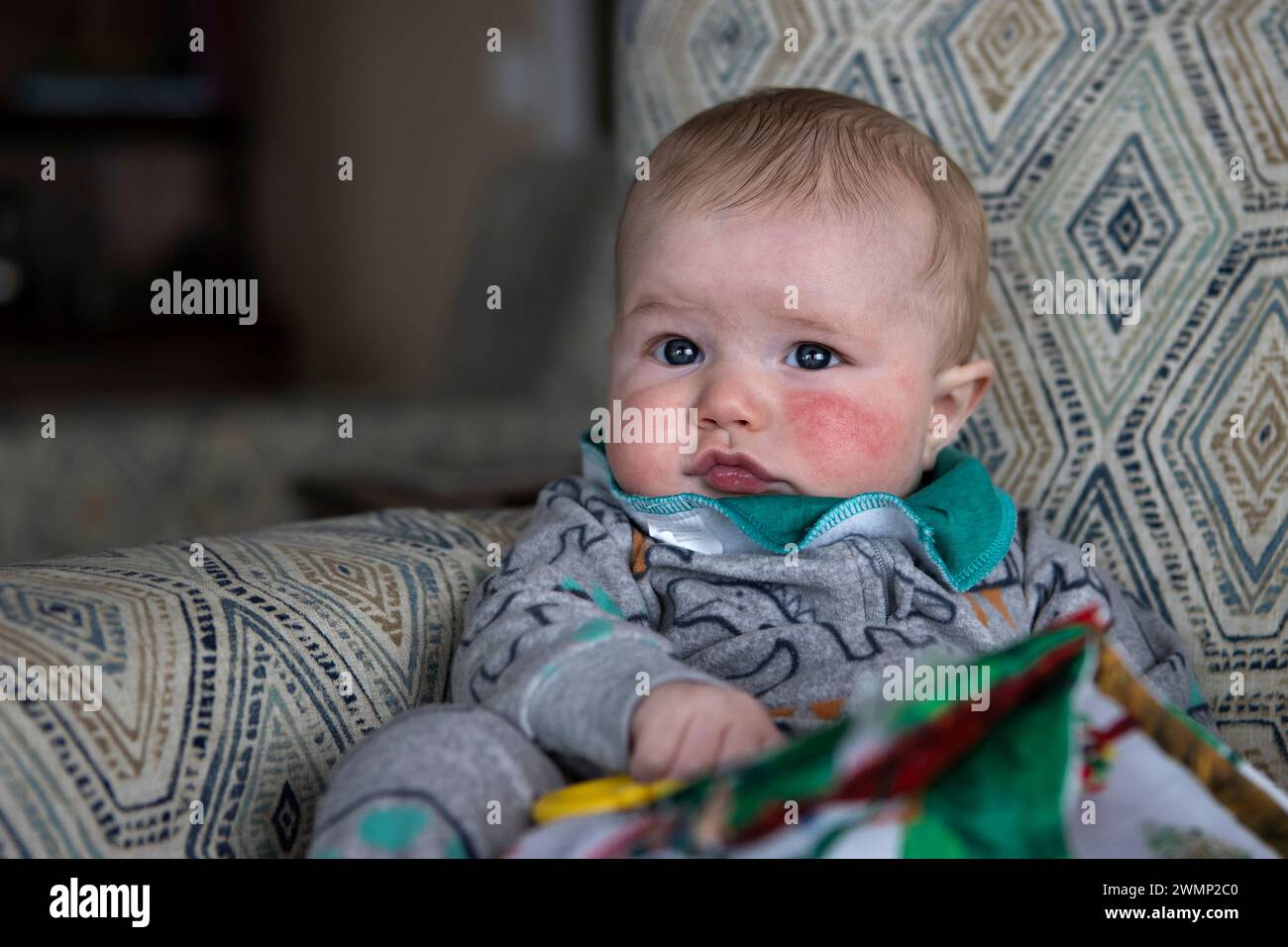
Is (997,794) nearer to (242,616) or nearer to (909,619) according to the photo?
(909,619)

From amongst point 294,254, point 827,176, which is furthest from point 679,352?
point 294,254

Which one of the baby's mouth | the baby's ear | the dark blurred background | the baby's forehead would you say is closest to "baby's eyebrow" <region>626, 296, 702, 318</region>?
the baby's forehead

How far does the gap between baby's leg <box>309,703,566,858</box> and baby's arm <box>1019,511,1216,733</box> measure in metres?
0.40

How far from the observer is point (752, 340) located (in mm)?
888

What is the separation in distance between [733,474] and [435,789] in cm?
35

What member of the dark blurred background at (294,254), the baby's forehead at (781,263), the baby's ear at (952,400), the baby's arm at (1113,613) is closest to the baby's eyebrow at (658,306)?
the baby's forehead at (781,263)

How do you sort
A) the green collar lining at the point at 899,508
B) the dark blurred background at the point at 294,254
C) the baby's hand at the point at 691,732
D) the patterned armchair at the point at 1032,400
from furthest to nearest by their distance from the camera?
the dark blurred background at the point at 294,254
the green collar lining at the point at 899,508
the patterned armchair at the point at 1032,400
the baby's hand at the point at 691,732

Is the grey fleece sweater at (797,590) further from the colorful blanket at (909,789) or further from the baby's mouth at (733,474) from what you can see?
the colorful blanket at (909,789)

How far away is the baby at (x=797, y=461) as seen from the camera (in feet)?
2.75

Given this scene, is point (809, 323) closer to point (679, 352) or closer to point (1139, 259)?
point (679, 352)

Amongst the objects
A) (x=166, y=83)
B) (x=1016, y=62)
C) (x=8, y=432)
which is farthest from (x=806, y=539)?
(x=166, y=83)

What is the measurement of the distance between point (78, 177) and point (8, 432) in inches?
117

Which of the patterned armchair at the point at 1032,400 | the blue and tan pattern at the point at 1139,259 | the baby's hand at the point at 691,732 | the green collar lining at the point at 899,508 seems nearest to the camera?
the baby's hand at the point at 691,732

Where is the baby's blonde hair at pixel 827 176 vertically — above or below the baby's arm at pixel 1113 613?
above
